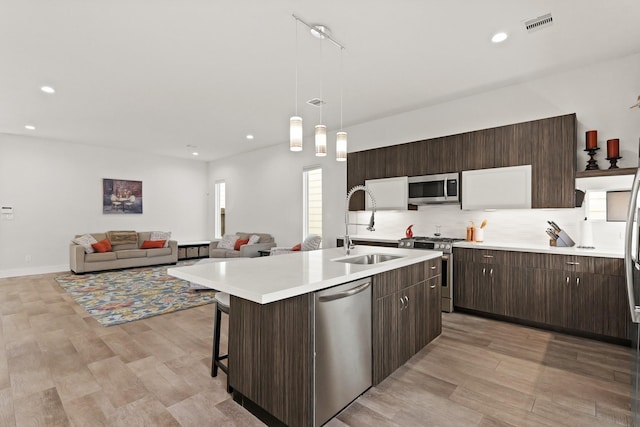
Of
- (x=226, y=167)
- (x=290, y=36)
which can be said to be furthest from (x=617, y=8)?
(x=226, y=167)

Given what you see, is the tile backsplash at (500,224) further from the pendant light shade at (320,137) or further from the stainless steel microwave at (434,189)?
the pendant light shade at (320,137)

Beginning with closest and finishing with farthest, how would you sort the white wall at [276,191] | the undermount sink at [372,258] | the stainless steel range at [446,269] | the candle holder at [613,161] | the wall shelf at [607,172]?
the undermount sink at [372,258]
the wall shelf at [607,172]
the candle holder at [613,161]
the stainless steel range at [446,269]
the white wall at [276,191]

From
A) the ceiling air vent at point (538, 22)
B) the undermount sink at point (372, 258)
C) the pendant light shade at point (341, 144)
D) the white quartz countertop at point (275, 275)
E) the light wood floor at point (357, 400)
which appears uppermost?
the ceiling air vent at point (538, 22)

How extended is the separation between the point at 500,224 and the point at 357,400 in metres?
3.05

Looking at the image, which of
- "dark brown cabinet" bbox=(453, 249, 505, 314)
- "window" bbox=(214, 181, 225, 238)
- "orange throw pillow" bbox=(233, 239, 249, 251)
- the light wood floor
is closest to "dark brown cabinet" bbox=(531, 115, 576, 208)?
"dark brown cabinet" bbox=(453, 249, 505, 314)

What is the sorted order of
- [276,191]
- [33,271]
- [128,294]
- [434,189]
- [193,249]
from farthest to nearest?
[193,249]
[276,191]
[33,271]
[128,294]
[434,189]

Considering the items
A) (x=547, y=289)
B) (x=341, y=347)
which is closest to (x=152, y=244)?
(x=341, y=347)

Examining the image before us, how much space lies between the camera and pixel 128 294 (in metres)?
4.87

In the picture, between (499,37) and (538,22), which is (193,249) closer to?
(499,37)

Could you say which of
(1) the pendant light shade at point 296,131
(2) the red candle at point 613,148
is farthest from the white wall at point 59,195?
(2) the red candle at point 613,148

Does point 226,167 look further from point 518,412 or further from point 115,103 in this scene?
point 518,412

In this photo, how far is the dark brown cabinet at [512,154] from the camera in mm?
3363

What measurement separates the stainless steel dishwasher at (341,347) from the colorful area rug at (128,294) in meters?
2.92

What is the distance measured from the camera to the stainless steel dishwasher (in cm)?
173
